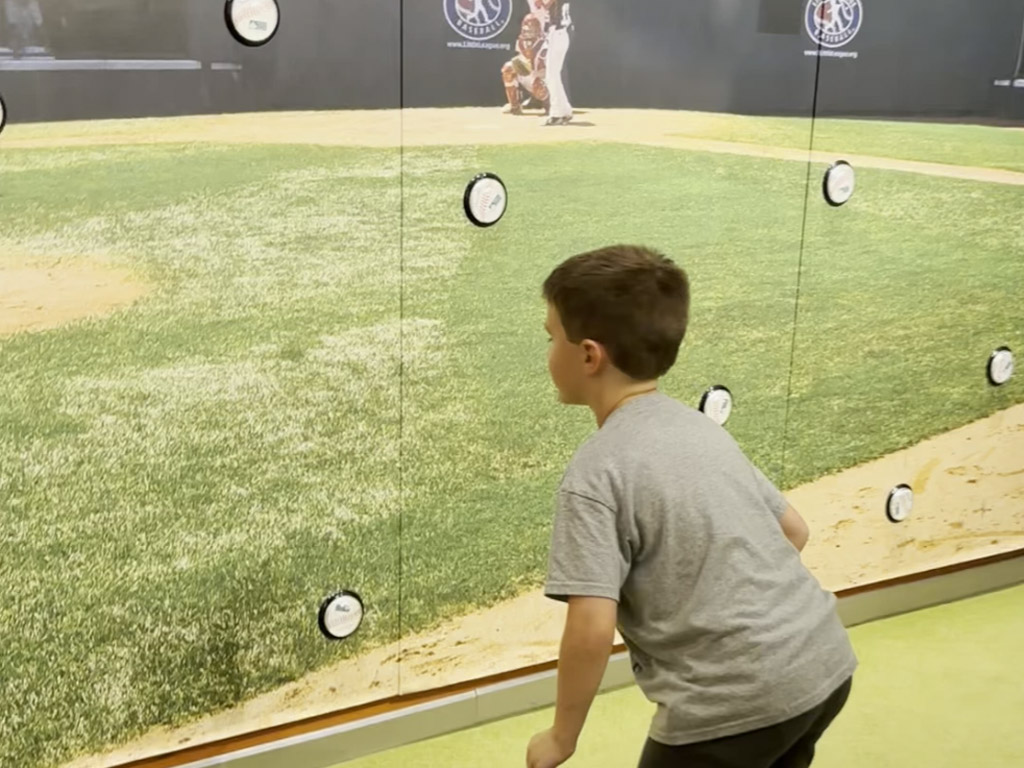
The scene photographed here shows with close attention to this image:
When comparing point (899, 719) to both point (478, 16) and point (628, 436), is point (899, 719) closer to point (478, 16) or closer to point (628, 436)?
point (628, 436)

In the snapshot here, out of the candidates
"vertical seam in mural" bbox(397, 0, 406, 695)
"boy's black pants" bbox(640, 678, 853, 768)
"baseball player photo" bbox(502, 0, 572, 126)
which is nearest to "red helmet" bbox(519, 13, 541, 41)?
"baseball player photo" bbox(502, 0, 572, 126)

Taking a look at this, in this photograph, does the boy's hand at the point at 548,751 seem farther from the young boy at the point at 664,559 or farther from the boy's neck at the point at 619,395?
the boy's neck at the point at 619,395

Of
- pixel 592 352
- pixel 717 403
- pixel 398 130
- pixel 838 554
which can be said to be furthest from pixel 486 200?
pixel 838 554

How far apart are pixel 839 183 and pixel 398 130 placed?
1186mm

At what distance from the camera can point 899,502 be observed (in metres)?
3.09

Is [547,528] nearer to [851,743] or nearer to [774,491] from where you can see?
[851,743]

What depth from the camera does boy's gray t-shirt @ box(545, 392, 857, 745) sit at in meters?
1.42

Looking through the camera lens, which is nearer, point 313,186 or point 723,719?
point 723,719

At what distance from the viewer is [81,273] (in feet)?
6.69

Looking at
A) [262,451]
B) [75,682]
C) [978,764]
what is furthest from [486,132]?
[978,764]

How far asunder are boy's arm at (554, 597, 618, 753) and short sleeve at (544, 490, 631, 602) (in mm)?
19

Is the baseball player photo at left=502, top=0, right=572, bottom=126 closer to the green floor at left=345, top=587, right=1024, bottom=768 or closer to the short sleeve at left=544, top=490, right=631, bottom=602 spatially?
the short sleeve at left=544, top=490, right=631, bottom=602

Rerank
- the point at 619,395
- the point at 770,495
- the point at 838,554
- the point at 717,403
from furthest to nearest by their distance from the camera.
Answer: the point at 838,554
the point at 717,403
the point at 770,495
the point at 619,395

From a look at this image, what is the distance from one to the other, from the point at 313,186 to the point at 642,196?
0.78 metres
